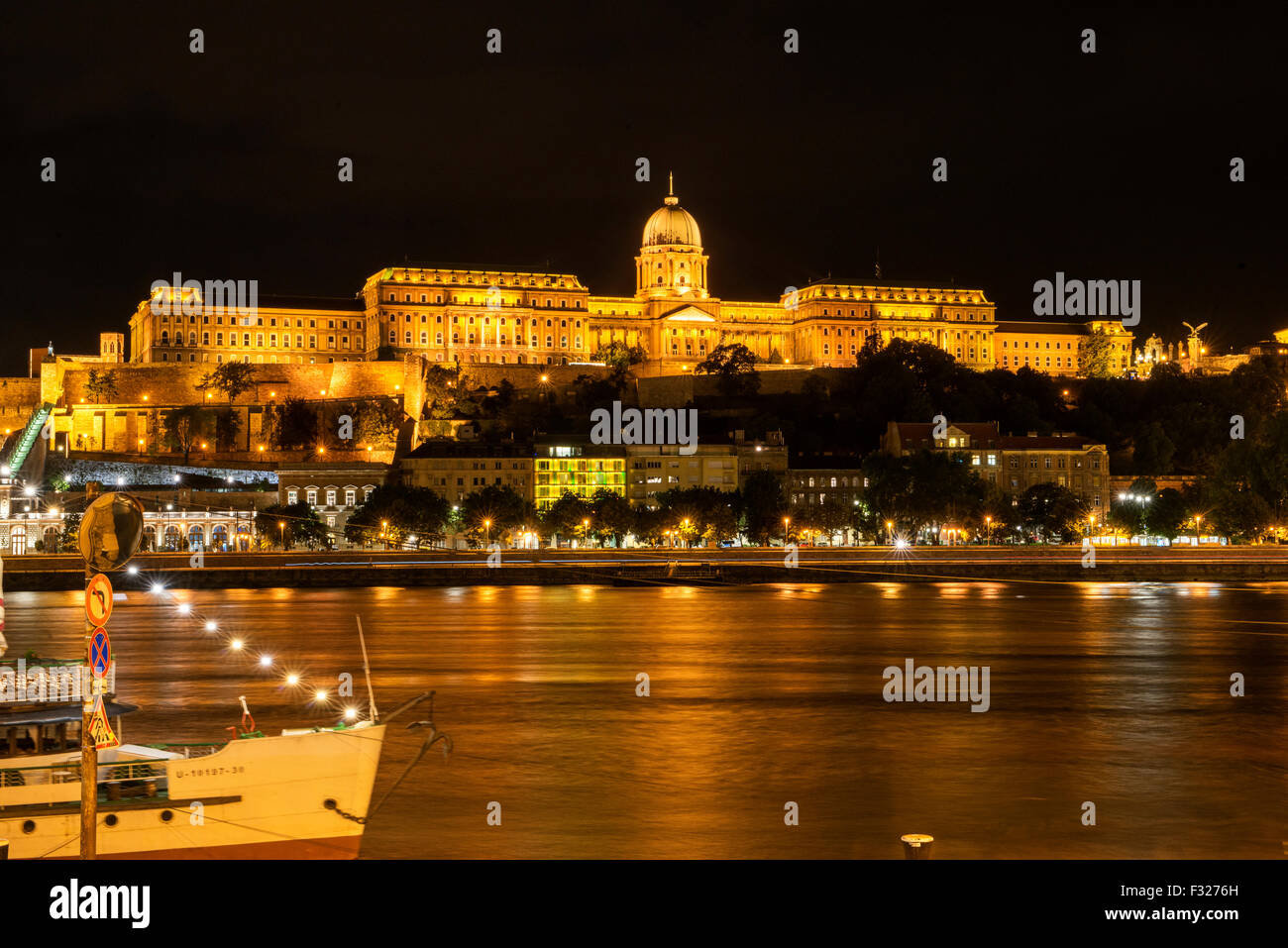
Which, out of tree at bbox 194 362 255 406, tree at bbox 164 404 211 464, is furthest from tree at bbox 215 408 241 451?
tree at bbox 194 362 255 406

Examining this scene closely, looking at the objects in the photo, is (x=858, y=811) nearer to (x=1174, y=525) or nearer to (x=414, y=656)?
(x=414, y=656)

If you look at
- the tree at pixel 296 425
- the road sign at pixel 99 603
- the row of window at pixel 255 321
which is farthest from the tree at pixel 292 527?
the road sign at pixel 99 603

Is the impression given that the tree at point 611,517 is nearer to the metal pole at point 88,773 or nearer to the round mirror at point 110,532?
the round mirror at point 110,532

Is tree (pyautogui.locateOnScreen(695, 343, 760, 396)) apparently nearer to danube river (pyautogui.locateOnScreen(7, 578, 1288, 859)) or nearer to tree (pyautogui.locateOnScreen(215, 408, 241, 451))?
tree (pyautogui.locateOnScreen(215, 408, 241, 451))

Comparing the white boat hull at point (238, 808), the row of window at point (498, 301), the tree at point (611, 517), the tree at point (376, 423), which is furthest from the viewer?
the row of window at point (498, 301)

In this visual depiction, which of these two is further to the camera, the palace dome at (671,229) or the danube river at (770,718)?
the palace dome at (671,229)

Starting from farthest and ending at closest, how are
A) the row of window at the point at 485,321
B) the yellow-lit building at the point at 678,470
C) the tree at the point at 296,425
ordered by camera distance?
the row of window at the point at 485,321, the tree at the point at 296,425, the yellow-lit building at the point at 678,470
